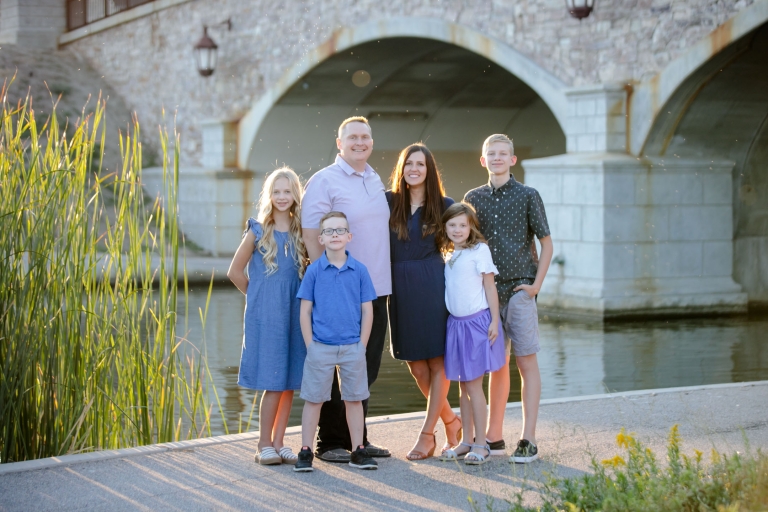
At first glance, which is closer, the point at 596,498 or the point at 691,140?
the point at 596,498

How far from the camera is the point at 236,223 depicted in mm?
15594

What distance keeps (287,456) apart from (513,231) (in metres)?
1.13

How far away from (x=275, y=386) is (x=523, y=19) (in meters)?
7.69

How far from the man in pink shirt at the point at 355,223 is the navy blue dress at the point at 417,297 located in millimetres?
51

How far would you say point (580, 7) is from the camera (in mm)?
9898

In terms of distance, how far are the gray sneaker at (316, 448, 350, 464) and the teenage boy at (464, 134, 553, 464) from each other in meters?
0.52

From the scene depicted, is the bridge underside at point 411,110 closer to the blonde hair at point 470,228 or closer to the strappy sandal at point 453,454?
the blonde hair at point 470,228

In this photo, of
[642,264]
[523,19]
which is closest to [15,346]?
[642,264]

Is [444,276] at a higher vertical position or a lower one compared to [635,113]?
lower

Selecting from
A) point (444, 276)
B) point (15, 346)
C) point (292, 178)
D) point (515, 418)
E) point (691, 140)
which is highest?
point (691, 140)

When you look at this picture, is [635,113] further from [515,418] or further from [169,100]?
[169,100]

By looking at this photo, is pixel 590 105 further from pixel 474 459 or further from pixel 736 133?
pixel 474 459

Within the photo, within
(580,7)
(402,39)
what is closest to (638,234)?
(580,7)

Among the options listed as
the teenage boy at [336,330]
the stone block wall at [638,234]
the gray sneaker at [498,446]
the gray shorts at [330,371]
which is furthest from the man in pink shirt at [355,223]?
the stone block wall at [638,234]
